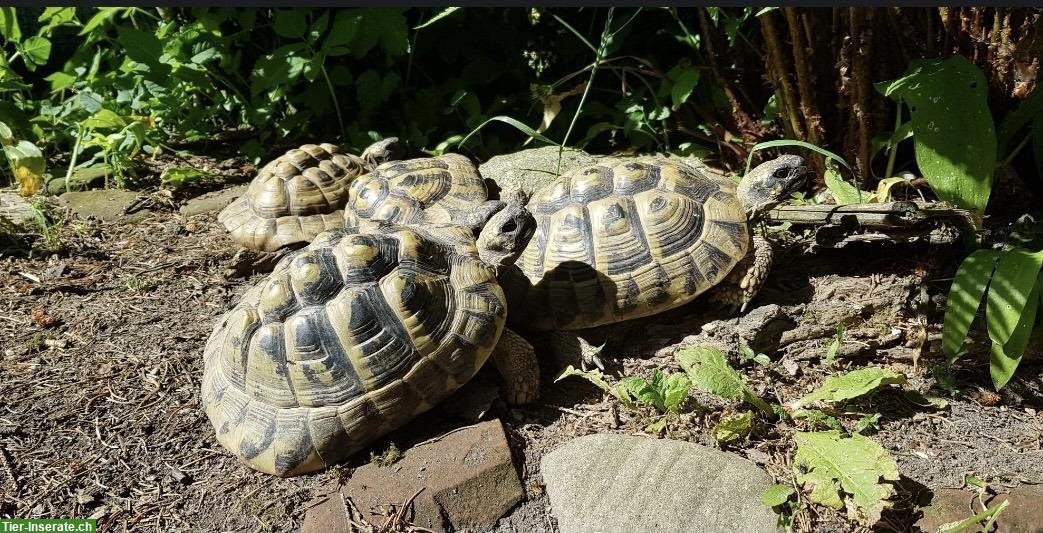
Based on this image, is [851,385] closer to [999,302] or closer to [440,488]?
[999,302]

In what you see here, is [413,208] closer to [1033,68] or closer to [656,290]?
[656,290]

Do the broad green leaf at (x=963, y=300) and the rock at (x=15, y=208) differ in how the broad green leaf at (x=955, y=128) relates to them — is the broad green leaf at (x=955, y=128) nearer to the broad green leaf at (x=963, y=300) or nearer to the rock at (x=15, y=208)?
the broad green leaf at (x=963, y=300)

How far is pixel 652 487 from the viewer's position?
8.87 feet

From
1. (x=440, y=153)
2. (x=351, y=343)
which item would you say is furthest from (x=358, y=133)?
(x=351, y=343)

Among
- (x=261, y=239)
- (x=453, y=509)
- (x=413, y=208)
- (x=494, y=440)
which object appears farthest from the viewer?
(x=261, y=239)

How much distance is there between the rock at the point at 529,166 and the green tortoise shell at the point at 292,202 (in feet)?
3.13

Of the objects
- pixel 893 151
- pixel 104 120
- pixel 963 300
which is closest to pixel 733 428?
pixel 963 300

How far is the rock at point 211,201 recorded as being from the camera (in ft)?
16.9

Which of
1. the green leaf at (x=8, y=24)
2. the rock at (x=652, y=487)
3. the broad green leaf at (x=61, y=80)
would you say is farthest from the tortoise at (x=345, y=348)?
the green leaf at (x=8, y=24)

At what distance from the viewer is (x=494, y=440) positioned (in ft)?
9.53

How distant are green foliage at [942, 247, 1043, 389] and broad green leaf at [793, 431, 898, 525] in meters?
0.74

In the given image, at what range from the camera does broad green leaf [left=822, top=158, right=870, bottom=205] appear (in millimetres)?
3786

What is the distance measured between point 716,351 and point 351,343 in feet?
5.01

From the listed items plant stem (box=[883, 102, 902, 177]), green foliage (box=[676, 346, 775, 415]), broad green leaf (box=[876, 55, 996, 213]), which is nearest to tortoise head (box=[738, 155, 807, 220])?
broad green leaf (box=[876, 55, 996, 213])
